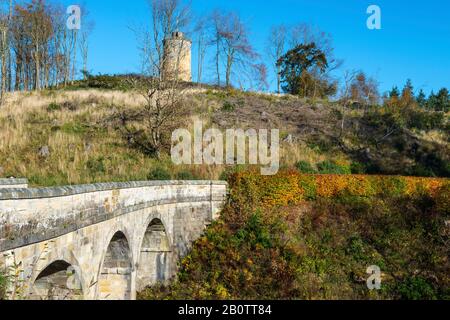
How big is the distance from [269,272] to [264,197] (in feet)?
14.8

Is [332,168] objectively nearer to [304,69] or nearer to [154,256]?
[154,256]

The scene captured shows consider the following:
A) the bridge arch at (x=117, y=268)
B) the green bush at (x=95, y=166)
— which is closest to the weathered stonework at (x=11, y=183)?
the bridge arch at (x=117, y=268)

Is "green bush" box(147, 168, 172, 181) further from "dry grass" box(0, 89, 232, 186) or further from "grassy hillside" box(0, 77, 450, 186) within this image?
"dry grass" box(0, 89, 232, 186)

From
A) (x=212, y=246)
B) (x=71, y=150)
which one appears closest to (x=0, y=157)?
(x=71, y=150)

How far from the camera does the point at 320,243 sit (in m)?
15.6

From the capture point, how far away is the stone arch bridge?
18.7 ft

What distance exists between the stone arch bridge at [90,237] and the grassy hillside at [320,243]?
1479mm

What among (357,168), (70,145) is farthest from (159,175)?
(357,168)

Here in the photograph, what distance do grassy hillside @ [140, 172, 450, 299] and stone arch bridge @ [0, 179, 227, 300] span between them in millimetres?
1479
